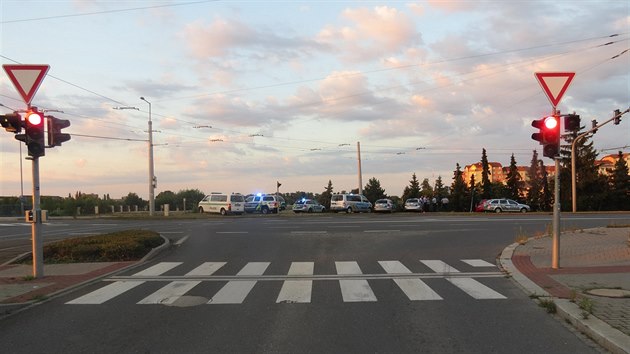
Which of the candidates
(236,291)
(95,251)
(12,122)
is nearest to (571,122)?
(236,291)

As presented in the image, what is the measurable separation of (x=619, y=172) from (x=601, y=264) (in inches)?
2673

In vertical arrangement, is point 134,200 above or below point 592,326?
above

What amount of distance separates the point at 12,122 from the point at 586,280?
A: 1238 centimetres

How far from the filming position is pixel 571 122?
11570 millimetres

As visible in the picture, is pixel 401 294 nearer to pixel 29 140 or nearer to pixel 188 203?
pixel 29 140

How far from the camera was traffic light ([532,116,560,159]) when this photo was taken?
38.2 ft

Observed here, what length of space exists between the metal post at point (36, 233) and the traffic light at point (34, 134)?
249 millimetres

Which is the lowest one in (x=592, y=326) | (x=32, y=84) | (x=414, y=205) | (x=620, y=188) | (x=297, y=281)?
(x=414, y=205)

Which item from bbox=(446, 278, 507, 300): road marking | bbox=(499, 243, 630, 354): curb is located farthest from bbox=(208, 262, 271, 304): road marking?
bbox=(499, 243, 630, 354): curb

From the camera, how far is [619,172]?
7006 centimetres

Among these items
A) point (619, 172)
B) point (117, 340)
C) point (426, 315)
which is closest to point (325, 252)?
point (426, 315)

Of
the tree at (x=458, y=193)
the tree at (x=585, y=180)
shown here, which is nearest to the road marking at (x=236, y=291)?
the tree at (x=585, y=180)

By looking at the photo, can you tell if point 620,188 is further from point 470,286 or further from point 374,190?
point 470,286

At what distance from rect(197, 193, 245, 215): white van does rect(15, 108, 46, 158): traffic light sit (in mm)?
34714
